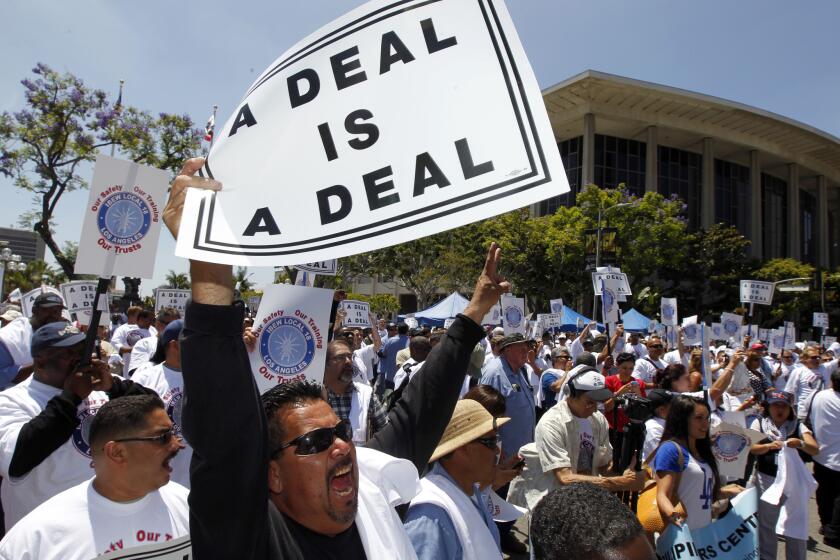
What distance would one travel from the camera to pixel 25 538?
207 centimetres

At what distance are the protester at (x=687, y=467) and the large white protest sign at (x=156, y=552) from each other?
2.91 m

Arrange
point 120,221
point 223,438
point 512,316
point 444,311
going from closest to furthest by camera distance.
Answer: point 223,438, point 120,221, point 512,316, point 444,311

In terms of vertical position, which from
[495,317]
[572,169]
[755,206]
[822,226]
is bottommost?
[495,317]

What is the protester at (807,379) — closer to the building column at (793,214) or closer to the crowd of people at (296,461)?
the crowd of people at (296,461)

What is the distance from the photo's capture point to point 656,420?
19.1ft

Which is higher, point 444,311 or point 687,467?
point 444,311

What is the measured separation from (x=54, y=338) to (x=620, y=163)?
4871 cm

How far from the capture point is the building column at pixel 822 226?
57.7 m

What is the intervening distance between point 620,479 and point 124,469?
3.10 metres

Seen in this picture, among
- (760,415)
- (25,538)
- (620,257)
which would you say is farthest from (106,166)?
(620,257)

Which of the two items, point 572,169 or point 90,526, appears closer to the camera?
point 90,526

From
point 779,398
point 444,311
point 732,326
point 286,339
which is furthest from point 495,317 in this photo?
point 286,339

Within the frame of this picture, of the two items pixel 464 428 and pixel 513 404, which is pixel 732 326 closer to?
pixel 513 404

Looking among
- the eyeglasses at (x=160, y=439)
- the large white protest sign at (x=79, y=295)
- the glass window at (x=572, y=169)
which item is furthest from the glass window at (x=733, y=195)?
the eyeglasses at (x=160, y=439)
